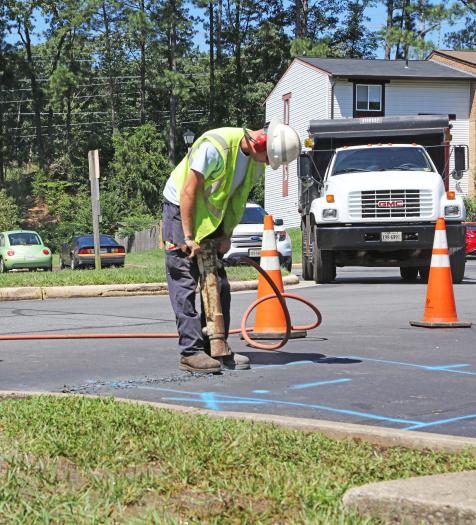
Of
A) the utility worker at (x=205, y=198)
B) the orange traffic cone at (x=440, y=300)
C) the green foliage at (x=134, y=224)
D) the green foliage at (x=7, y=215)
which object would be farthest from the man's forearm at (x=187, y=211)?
the green foliage at (x=7, y=215)

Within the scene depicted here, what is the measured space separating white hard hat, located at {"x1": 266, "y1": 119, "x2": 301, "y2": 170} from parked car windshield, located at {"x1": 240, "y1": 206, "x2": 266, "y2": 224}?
16.3 m

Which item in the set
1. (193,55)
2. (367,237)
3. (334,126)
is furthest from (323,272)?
(193,55)

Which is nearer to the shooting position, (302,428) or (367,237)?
(302,428)

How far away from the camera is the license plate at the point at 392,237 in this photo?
1622 centimetres

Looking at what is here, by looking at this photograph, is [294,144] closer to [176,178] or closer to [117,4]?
[176,178]

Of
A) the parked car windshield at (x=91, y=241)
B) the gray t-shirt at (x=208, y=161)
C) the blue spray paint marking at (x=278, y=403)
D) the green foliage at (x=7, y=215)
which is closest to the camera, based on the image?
the blue spray paint marking at (x=278, y=403)

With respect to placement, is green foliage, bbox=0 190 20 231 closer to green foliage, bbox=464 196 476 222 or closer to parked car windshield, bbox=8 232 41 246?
parked car windshield, bbox=8 232 41 246

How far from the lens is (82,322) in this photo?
36.4 ft

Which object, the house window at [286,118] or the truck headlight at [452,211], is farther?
the house window at [286,118]

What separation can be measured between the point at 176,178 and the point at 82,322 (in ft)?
14.9

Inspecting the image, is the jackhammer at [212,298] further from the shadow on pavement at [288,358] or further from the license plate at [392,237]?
the license plate at [392,237]

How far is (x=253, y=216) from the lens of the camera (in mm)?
23469

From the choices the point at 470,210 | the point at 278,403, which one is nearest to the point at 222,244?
the point at 278,403

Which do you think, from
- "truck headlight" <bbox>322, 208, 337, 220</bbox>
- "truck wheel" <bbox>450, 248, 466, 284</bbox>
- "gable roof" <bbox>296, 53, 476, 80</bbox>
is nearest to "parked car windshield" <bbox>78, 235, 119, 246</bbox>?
"gable roof" <bbox>296, 53, 476, 80</bbox>
